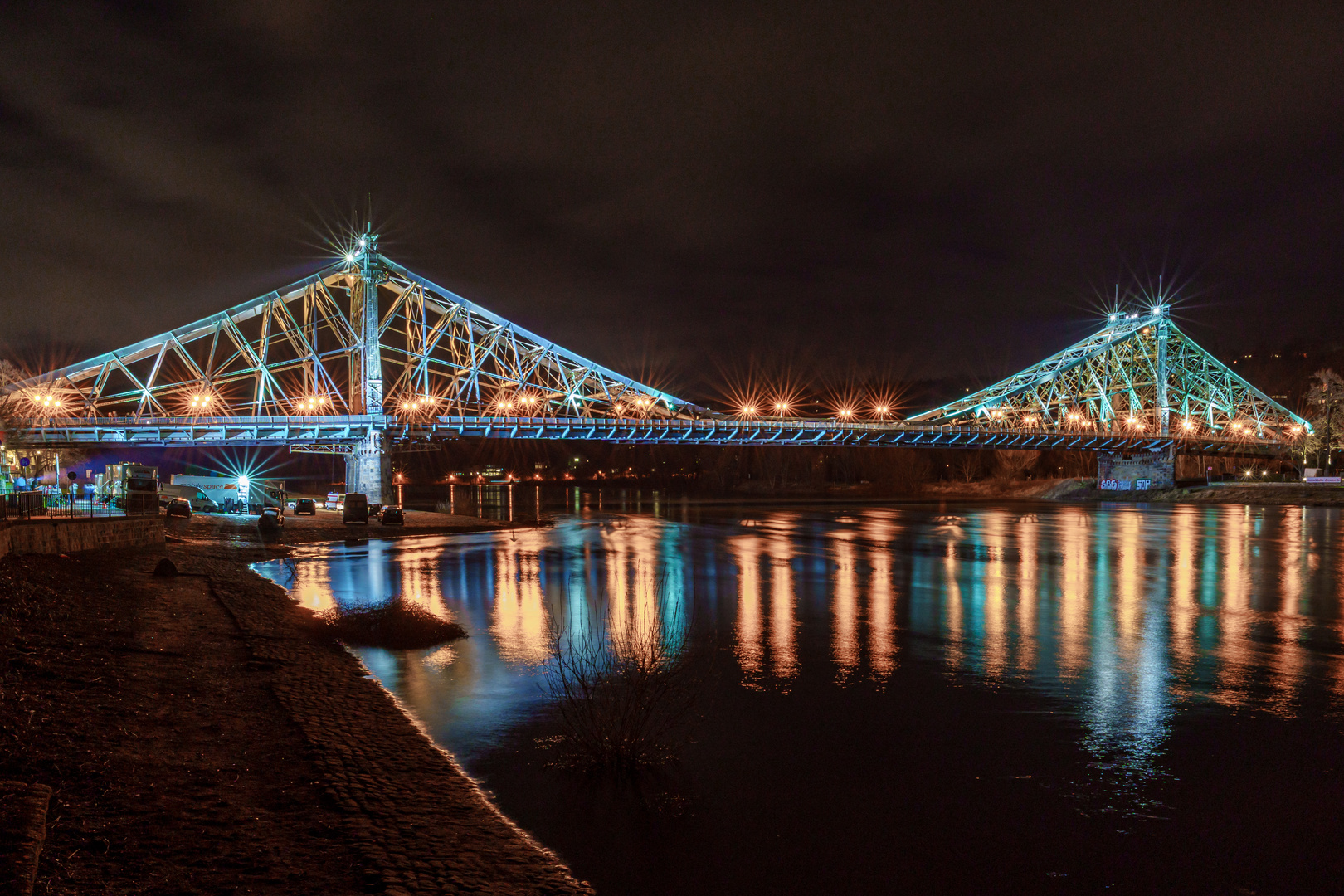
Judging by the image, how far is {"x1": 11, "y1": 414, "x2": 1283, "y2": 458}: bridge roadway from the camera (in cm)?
6531

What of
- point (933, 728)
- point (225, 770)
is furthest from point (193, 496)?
point (933, 728)

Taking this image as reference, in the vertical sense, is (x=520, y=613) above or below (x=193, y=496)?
below

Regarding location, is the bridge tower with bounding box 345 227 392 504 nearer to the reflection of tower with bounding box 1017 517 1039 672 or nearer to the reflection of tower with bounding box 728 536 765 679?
the reflection of tower with bounding box 728 536 765 679

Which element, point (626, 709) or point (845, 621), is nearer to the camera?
point (626, 709)

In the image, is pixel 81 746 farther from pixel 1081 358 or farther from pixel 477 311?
pixel 1081 358

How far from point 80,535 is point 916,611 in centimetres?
2276

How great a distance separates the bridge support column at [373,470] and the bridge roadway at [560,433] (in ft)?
3.11

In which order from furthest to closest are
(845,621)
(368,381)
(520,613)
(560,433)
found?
(560,433), (368,381), (520,613), (845,621)

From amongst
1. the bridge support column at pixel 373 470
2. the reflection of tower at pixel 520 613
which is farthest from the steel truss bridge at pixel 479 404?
the reflection of tower at pixel 520 613

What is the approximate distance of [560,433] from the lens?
252 feet

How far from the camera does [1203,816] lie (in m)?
8.47

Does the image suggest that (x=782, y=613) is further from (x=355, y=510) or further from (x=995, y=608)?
(x=355, y=510)

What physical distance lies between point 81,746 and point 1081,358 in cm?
12112

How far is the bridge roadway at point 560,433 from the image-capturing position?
214ft
